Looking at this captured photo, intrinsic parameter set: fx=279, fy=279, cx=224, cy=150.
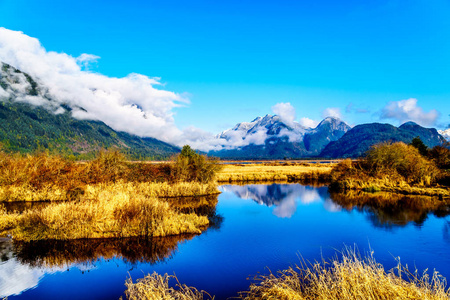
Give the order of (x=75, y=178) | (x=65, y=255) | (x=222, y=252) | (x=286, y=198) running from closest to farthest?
(x=65, y=255)
(x=222, y=252)
(x=75, y=178)
(x=286, y=198)

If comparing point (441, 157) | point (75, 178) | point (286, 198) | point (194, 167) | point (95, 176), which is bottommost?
point (286, 198)

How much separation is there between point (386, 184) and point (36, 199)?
44.1m

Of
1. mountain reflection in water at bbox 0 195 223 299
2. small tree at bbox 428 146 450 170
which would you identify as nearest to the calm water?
mountain reflection in water at bbox 0 195 223 299

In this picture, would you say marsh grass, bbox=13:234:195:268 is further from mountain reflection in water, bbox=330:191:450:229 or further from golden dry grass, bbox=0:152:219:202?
mountain reflection in water, bbox=330:191:450:229

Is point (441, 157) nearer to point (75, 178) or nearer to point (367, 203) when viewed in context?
point (367, 203)

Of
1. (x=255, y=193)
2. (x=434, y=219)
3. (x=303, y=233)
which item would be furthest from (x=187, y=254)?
(x=255, y=193)

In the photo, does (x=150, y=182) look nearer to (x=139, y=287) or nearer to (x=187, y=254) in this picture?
(x=187, y=254)

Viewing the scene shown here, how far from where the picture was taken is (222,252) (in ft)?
52.4

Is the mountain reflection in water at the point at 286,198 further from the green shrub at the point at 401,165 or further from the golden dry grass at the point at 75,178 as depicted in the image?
the green shrub at the point at 401,165

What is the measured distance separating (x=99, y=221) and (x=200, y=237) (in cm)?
659

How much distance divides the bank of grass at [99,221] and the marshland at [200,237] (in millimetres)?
68

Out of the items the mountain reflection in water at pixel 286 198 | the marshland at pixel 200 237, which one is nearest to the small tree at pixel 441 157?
the marshland at pixel 200 237

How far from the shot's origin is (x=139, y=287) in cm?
941

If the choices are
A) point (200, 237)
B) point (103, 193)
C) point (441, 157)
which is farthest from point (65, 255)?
point (441, 157)
